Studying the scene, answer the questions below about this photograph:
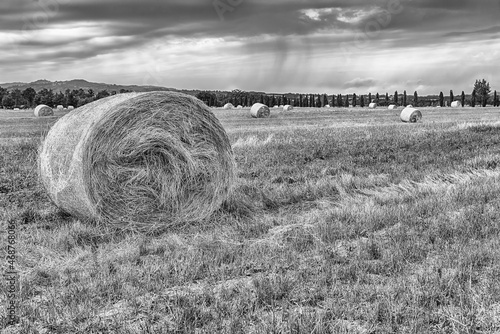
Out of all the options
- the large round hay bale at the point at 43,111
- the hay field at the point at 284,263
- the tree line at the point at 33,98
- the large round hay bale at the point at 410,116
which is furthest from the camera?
the tree line at the point at 33,98

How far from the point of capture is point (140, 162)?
7.91 m

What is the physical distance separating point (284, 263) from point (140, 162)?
3.52m

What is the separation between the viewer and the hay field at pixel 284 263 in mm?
3924

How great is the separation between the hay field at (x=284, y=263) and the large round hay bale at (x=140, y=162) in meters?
0.37

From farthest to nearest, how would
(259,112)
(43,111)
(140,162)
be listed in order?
(43,111) → (259,112) → (140,162)

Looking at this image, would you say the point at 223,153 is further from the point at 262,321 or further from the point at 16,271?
the point at 262,321

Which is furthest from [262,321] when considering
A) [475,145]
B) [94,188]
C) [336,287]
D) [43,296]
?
[475,145]

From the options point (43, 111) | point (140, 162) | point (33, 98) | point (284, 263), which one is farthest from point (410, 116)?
point (33, 98)

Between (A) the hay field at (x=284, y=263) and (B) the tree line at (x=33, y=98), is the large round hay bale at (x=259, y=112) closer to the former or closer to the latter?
(A) the hay field at (x=284, y=263)

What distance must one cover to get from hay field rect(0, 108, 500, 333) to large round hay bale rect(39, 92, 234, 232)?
37 cm

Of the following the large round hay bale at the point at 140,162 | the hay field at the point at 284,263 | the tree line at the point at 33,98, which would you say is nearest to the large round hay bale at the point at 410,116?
the hay field at the point at 284,263

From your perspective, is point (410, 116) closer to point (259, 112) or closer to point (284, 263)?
point (259, 112)

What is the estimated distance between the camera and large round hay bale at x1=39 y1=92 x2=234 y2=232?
23.8ft

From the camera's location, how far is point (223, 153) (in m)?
8.56
